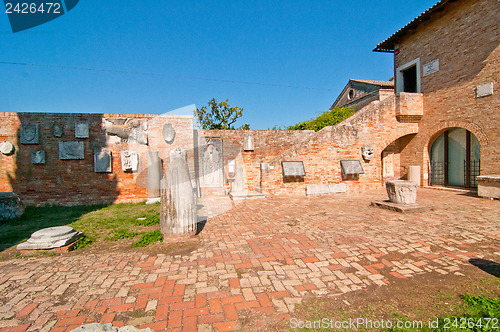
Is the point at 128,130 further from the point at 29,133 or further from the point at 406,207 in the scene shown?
the point at 406,207

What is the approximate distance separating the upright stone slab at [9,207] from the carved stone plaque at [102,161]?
2.73 metres

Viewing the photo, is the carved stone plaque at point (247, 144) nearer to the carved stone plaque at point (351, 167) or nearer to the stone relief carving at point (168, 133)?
the stone relief carving at point (168, 133)

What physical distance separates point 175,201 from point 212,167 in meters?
6.34

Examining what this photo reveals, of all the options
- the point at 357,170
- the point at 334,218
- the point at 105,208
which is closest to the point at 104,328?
the point at 334,218

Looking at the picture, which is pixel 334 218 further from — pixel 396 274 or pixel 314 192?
pixel 314 192

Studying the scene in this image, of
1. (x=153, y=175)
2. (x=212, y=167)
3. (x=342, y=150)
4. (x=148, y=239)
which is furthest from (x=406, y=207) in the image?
(x=153, y=175)

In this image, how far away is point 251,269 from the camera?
3.28 meters

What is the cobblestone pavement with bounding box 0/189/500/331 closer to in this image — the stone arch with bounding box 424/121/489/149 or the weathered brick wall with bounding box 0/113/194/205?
the stone arch with bounding box 424/121/489/149

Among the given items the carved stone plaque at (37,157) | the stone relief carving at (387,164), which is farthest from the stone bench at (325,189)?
the carved stone plaque at (37,157)

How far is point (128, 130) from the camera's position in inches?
377

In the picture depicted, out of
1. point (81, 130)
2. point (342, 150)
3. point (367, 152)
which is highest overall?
point (81, 130)

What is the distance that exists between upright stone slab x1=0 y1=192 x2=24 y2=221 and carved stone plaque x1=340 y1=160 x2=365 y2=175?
11.2 m

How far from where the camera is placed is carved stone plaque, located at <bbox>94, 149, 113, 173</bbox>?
927cm

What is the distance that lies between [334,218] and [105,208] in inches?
310
